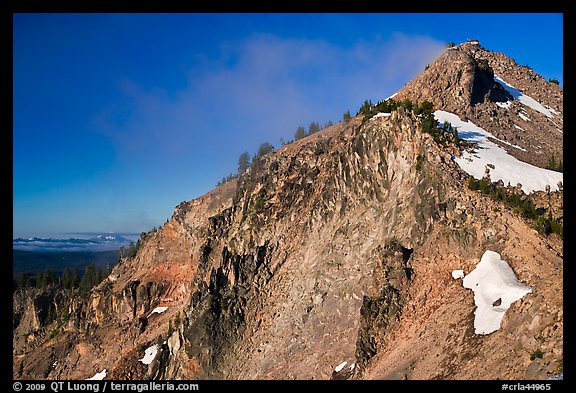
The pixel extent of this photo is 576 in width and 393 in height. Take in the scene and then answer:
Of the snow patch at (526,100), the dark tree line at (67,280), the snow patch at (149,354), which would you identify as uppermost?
the snow patch at (526,100)

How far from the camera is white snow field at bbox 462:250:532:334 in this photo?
2675 cm

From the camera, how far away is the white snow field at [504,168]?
121 ft

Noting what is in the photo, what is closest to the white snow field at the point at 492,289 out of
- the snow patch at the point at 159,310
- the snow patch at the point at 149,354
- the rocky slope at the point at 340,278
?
the rocky slope at the point at 340,278

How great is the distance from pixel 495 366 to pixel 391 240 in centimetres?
1668

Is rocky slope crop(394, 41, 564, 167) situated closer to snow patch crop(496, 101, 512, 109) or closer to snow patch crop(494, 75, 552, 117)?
snow patch crop(496, 101, 512, 109)

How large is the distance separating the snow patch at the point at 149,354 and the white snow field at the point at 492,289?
129 ft

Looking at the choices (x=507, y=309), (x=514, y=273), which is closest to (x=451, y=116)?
(x=514, y=273)

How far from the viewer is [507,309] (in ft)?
86.6

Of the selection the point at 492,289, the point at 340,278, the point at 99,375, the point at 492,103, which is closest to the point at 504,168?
the point at 492,289

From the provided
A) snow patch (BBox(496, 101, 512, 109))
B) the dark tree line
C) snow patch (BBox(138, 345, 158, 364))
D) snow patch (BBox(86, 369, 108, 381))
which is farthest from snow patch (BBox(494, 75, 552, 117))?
the dark tree line

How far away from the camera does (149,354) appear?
5662 centimetres

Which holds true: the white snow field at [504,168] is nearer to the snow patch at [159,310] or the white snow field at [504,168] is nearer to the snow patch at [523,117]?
the snow patch at [523,117]

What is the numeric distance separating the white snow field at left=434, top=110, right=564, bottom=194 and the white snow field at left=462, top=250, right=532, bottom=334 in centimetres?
833

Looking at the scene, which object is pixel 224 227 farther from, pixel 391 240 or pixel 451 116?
pixel 451 116
